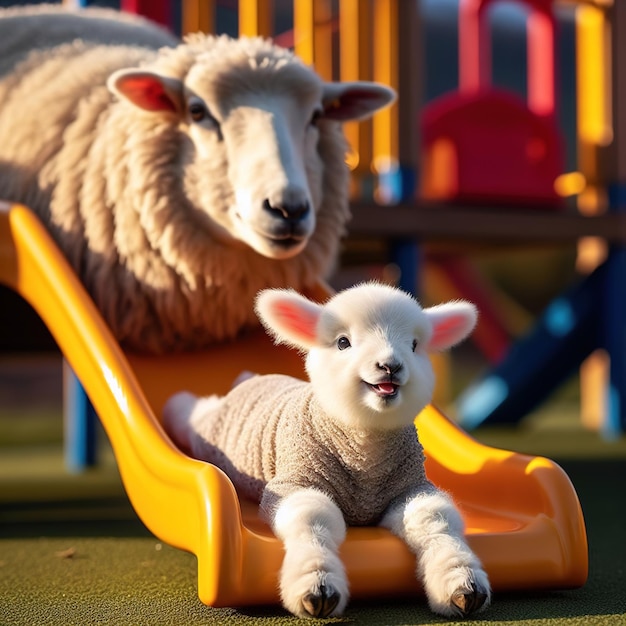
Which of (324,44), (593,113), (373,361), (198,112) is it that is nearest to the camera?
(373,361)

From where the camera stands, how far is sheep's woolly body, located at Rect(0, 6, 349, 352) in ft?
8.46

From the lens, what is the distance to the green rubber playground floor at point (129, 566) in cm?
160

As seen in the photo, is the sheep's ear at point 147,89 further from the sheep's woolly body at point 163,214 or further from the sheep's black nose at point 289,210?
the sheep's black nose at point 289,210

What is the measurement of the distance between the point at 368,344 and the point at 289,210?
769 millimetres

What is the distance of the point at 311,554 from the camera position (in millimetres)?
1478

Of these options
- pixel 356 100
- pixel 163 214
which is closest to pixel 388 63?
pixel 356 100

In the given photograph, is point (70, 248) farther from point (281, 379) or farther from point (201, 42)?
point (281, 379)

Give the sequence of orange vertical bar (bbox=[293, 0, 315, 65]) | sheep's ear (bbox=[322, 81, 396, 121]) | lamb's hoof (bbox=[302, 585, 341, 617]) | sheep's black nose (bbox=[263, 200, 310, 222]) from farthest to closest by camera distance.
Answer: orange vertical bar (bbox=[293, 0, 315, 65]), sheep's ear (bbox=[322, 81, 396, 121]), sheep's black nose (bbox=[263, 200, 310, 222]), lamb's hoof (bbox=[302, 585, 341, 617])

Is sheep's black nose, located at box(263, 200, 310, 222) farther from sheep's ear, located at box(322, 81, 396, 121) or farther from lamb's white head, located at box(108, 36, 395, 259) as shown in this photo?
sheep's ear, located at box(322, 81, 396, 121)

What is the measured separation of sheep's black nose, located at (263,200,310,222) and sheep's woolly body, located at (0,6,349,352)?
25 cm

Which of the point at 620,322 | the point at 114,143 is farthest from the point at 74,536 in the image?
the point at 620,322

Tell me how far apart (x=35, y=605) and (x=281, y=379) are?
27.0 inches

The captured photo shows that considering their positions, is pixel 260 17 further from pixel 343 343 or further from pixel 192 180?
pixel 343 343

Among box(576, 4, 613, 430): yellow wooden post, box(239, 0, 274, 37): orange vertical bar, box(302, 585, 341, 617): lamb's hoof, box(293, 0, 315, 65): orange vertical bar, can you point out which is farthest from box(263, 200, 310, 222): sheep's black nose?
box(576, 4, 613, 430): yellow wooden post
